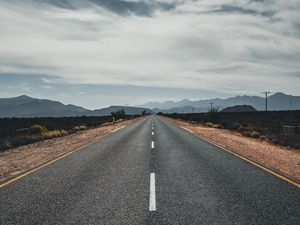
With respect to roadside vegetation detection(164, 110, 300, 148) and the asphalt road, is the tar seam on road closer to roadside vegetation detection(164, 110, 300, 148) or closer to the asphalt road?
the asphalt road

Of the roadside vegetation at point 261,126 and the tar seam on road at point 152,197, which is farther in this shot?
the roadside vegetation at point 261,126

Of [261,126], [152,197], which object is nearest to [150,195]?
[152,197]

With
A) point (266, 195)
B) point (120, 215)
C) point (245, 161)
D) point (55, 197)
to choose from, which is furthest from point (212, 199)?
point (245, 161)

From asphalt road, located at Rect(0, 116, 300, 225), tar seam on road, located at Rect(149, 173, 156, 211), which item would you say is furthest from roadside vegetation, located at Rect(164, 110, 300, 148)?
tar seam on road, located at Rect(149, 173, 156, 211)

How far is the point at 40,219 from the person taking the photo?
5059 mm

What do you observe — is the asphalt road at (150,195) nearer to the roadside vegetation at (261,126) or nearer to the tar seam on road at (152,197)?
the tar seam on road at (152,197)

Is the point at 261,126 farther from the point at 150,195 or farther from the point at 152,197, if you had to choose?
the point at 152,197

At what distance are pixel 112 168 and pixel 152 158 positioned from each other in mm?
2495

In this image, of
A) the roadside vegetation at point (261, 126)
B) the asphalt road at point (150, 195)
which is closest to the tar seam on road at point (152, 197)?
the asphalt road at point (150, 195)

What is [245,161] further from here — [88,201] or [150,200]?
[88,201]

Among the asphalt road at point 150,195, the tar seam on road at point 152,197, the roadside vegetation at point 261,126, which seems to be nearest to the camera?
the asphalt road at point 150,195

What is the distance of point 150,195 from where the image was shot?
6457 millimetres

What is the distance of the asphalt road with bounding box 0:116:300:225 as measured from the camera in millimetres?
5109

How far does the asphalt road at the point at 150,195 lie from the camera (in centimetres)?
511
